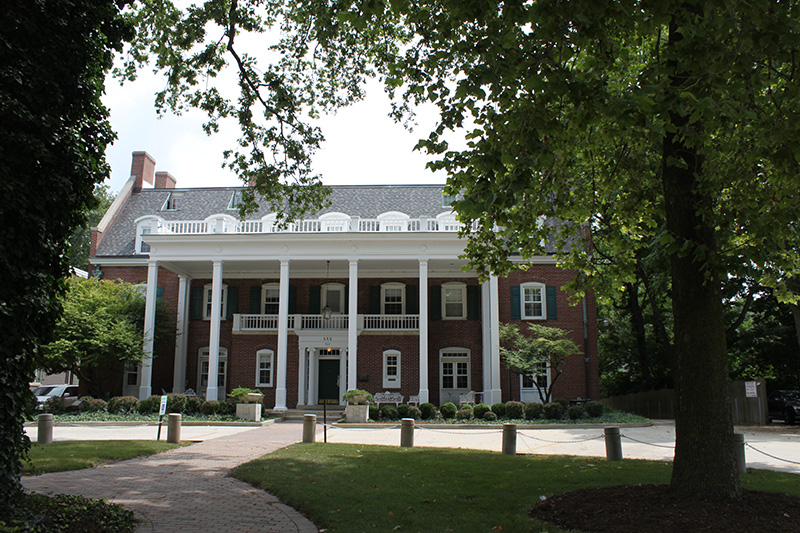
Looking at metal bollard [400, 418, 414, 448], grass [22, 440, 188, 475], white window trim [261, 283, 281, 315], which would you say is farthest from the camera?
white window trim [261, 283, 281, 315]

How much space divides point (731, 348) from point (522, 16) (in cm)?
3143

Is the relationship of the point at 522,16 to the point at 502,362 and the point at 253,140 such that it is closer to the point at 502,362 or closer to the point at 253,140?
the point at 253,140

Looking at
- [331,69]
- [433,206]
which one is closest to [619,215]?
[331,69]

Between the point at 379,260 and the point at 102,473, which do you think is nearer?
the point at 102,473

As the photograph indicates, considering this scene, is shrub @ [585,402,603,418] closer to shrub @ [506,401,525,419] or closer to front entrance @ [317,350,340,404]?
shrub @ [506,401,525,419]

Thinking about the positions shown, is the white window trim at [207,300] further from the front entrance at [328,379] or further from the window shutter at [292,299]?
the front entrance at [328,379]

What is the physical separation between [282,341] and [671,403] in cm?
1886

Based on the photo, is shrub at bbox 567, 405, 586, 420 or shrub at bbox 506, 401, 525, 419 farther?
shrub at bbox 506, 401, 525, 419

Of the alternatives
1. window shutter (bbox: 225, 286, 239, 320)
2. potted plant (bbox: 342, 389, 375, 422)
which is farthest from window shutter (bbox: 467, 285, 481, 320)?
window shutter (bbox: 225, 286, 239, 320)

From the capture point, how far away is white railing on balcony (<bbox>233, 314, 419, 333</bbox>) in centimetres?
2952

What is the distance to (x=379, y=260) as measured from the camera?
89.7 feet

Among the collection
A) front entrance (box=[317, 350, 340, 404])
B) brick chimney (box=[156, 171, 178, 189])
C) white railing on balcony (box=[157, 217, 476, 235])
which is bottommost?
front entrance (box=[317, 350, 340, 404])

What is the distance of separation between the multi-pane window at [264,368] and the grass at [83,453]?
14208 millimetres

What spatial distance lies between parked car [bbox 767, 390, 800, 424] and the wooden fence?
0.92 meters
